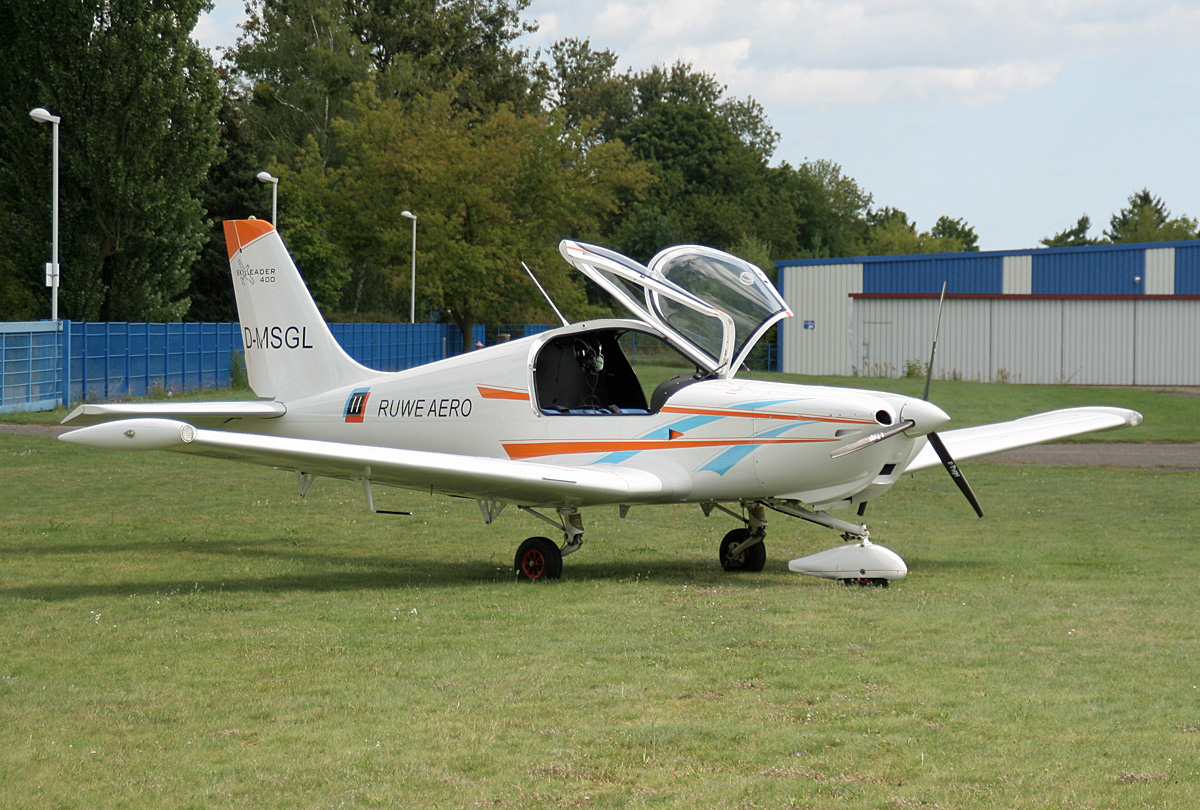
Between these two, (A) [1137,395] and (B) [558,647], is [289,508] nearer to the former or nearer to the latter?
(B) [558,647]

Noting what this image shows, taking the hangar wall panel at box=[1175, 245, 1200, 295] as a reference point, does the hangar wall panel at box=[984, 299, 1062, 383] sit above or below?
below

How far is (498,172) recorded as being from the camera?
5925 cm

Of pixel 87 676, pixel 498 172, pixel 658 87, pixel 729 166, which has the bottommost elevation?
pixel 87 676

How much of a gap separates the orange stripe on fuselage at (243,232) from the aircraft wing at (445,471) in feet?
12.1

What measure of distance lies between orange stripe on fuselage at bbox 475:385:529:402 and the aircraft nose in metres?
3.44

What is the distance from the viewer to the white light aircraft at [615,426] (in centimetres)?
1005

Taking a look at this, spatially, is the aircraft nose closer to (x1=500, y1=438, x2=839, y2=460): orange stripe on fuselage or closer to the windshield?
(x1=500, y1=438, x2=839, y2=460): orange stripe on fuselage

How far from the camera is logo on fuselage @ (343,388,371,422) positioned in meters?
12.4

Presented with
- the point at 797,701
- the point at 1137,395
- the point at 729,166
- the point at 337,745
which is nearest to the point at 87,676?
the point at 337,745

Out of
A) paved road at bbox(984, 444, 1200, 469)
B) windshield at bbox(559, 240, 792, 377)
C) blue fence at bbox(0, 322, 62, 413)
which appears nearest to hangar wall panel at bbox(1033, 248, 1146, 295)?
paved road at bbox(984, 444, 1200, 469)

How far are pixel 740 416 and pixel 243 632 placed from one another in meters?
4.42

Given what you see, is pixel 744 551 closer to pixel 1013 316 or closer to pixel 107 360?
pixel 107 360

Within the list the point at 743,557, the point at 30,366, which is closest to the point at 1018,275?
the point at 30,366

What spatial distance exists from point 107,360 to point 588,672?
105ft
